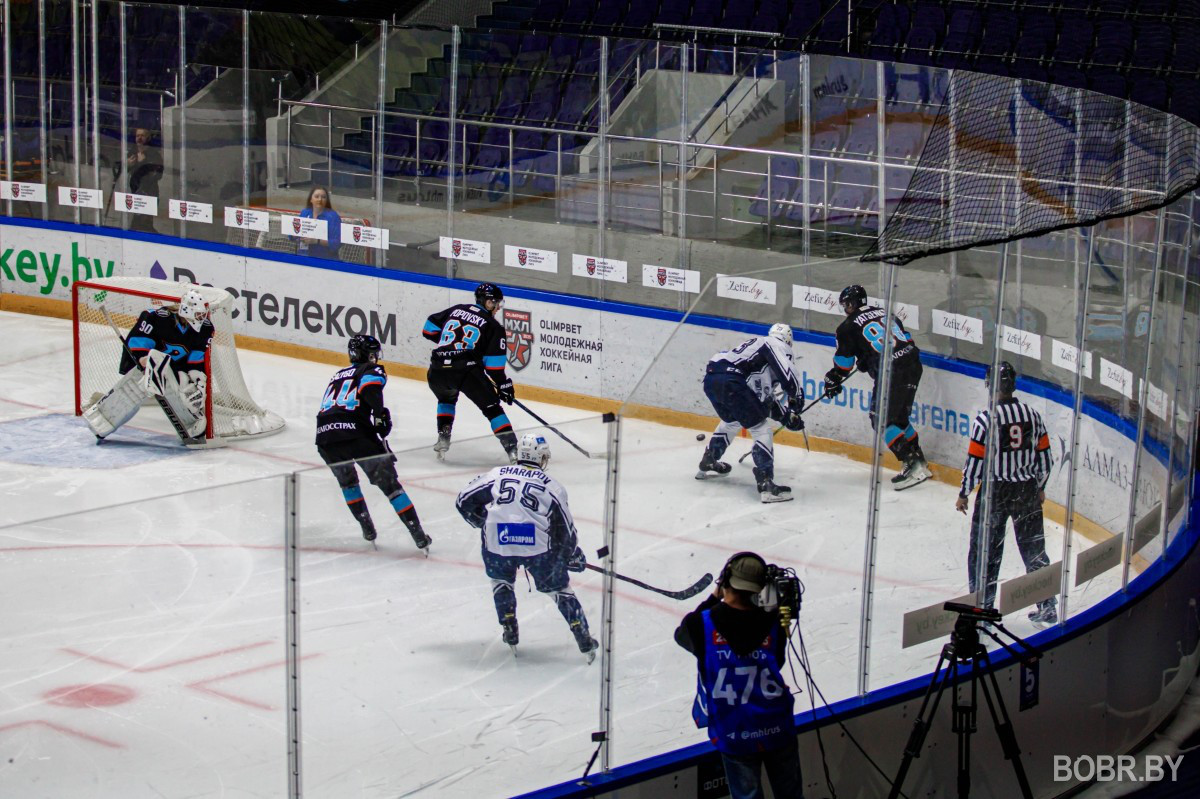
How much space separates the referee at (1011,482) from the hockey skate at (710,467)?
962mm

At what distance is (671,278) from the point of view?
1034 cm

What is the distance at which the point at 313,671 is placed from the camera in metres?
3.79

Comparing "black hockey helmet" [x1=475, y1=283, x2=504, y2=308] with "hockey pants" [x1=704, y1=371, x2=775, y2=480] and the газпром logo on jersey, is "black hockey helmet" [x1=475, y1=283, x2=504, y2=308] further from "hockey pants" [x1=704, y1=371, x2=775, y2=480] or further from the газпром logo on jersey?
"hockey pants" [x1=704, y1=371, x2=775, y2=480]

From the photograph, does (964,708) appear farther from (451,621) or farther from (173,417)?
(173,417)

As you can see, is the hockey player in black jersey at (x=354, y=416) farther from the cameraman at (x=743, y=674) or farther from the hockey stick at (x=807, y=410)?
the cameraman at (x=743, y=674)

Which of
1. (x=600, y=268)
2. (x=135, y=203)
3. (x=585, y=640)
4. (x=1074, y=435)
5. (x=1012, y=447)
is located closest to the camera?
(x=585, y=640)

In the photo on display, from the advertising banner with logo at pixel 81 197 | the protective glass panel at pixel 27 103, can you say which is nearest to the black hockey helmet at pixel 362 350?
the advertising banner with logo at pixel 81 197

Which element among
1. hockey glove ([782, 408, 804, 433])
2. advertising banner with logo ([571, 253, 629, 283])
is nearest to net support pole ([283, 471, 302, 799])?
hockey glove ([782, 408, 804, 433])

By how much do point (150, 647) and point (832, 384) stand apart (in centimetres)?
224

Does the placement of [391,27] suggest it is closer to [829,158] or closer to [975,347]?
[829,158]

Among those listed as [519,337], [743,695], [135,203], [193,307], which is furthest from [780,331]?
[135,203]

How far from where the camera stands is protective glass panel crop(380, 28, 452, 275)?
11.2 m

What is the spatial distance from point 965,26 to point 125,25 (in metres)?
6.47

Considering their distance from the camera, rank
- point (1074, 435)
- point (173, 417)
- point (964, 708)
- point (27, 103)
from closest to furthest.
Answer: point (964, 708) < point (1074, 435) < point (173, 417) < point (27, 103)
